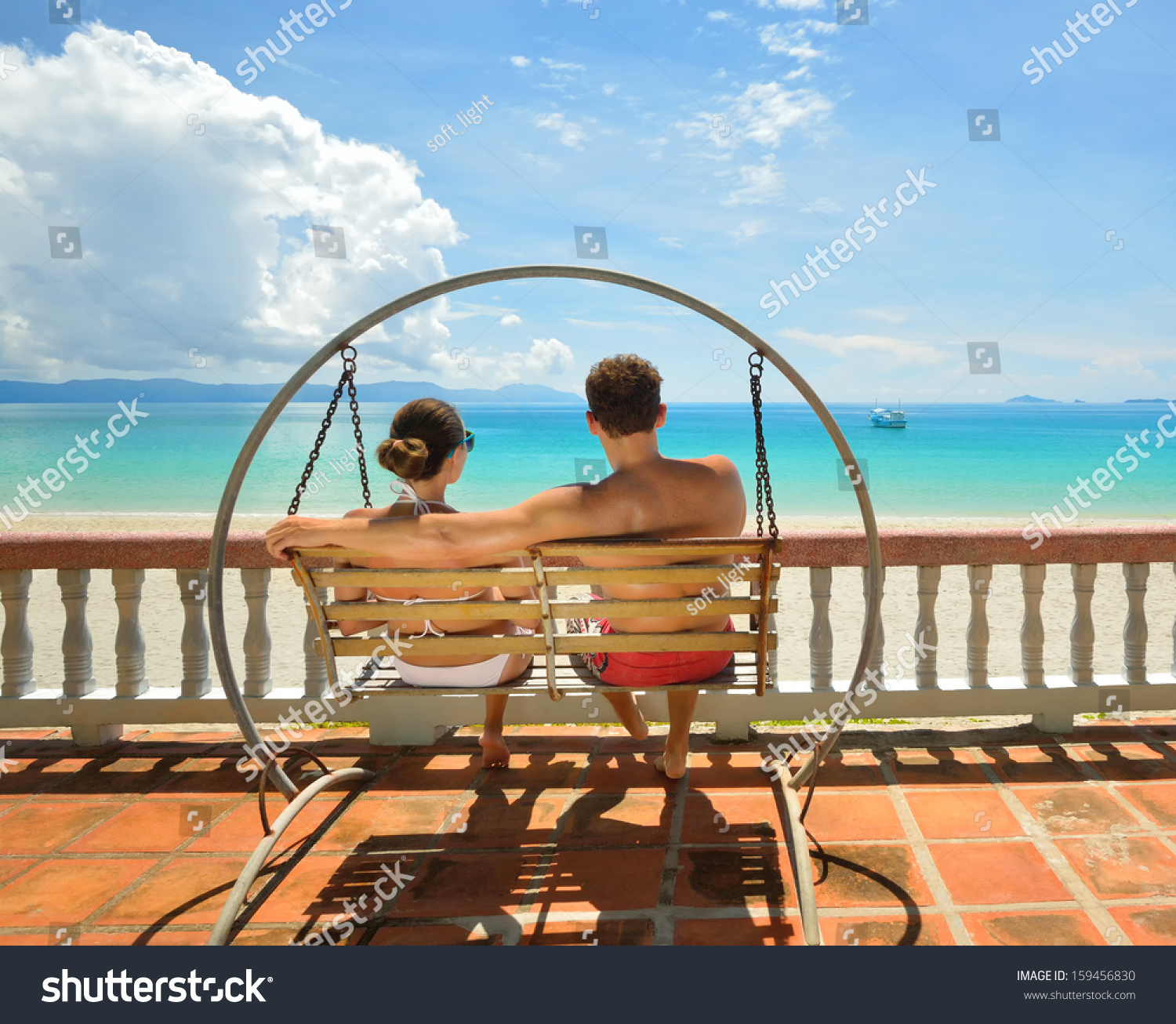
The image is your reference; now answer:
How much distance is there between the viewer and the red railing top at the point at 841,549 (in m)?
3.41

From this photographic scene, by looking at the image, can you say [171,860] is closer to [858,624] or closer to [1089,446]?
[858,624]

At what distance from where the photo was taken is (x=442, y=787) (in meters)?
3.12

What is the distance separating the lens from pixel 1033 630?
3602 mm

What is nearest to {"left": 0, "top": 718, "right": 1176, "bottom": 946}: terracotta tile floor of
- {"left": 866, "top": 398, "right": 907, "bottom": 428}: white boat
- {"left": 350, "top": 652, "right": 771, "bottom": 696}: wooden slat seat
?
{"left": 350, "top": 652, "right": 771, "bottom": 696}: wooden slat seat

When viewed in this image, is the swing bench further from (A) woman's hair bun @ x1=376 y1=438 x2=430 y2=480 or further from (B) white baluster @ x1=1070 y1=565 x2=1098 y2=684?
(B) white baluster @ x1=1070 y1=565 x2=1098 y2=684

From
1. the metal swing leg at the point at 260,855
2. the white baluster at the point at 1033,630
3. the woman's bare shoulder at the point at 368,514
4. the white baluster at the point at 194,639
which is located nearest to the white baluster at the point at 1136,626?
the white baluster at the point at 1033,630

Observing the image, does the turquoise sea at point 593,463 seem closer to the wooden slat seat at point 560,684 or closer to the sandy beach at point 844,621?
the sandy beach at point 844,621

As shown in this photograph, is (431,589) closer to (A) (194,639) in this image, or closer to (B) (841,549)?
(A) (194,639)

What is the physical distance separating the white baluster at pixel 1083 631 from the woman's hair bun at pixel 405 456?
9.90 feet

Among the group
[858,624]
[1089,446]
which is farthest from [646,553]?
[1089,446]

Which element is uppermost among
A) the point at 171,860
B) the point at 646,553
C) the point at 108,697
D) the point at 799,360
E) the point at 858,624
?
the point at 799,360

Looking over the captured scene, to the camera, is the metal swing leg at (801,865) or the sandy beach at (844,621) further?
the sandy beach at (844,621)

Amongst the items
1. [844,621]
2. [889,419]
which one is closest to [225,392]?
[889,419]

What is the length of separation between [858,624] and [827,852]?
6.73 metres
